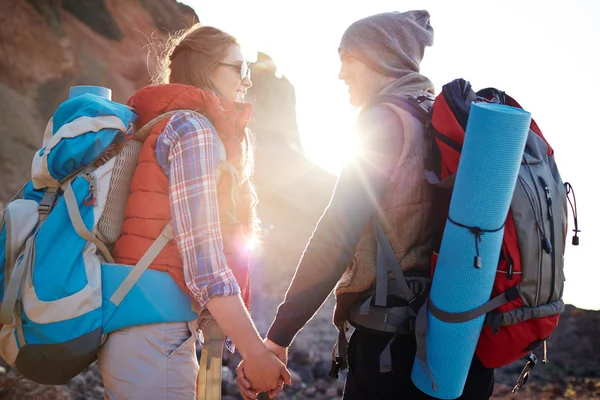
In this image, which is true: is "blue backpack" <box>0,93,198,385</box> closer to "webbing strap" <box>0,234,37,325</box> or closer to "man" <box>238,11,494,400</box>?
"webbing strap" <box>0,234,37,325</box>

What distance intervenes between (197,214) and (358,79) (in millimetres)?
1049

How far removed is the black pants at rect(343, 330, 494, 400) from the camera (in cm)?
190

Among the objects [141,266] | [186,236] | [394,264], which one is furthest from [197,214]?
[394,264]

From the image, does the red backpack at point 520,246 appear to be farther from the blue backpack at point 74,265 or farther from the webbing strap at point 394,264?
the blue backpack at point 74,265

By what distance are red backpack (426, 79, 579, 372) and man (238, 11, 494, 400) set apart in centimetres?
10

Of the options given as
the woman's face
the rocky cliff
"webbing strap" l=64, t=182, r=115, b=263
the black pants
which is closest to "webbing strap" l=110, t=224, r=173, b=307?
"webbing strap" l=64, t=182, r=115, b=263

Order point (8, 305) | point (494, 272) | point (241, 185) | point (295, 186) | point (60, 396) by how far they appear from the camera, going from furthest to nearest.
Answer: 1. point (295, 186)
2. point (60, 396)
3. point (241, 185)
4. point (494, 272)
5. point (8, 305)

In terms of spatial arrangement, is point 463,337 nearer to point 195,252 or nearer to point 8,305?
point 195,252

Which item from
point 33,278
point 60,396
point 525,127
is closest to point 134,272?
point 33,278

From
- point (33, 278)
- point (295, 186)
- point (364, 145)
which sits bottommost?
point (295, 186)

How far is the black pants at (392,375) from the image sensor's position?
1896mm

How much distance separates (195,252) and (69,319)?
1.53 ft

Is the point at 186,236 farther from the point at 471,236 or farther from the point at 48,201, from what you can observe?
the point at 471,236

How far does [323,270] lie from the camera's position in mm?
1926
